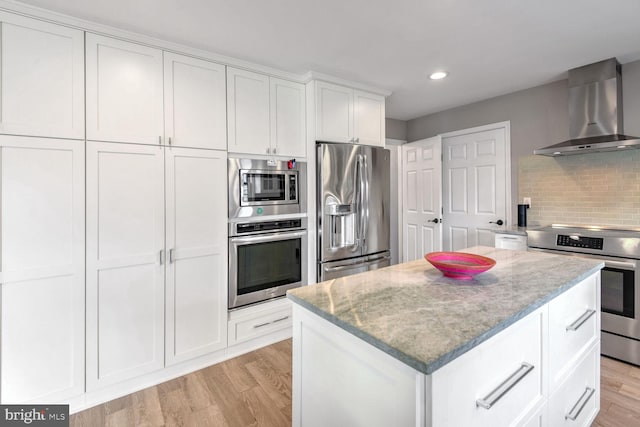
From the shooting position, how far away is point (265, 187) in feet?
8.53

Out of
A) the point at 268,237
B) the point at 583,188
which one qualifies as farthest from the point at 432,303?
the point at 583,188

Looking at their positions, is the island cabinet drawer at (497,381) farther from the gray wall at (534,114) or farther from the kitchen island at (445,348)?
the gray wall at (534,114)

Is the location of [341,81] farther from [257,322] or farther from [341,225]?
[257,322]

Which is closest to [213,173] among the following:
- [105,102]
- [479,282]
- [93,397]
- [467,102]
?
[105,102]

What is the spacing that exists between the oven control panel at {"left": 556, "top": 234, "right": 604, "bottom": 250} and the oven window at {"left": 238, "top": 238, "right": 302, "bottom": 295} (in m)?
2.29

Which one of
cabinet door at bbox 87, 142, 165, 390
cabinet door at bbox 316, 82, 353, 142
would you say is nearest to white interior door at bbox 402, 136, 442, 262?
cabinet door at bbox 316, 82, 353, 142

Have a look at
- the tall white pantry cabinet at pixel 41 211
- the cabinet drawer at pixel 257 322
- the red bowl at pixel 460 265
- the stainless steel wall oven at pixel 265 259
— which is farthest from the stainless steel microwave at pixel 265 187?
the red bowl at pixel 460 265

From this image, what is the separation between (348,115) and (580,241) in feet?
7.47

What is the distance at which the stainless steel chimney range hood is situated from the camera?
99.3 inches

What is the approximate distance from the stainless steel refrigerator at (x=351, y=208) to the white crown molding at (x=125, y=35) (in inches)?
34.0

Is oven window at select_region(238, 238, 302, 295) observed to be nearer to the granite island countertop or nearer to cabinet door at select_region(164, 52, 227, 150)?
cabinet door at select_region(164, 52, 227, 150)

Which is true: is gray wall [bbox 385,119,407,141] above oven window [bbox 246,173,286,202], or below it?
above

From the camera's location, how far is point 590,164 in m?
2.78

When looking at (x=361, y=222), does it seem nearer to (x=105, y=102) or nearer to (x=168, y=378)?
(x=168, y=378)
